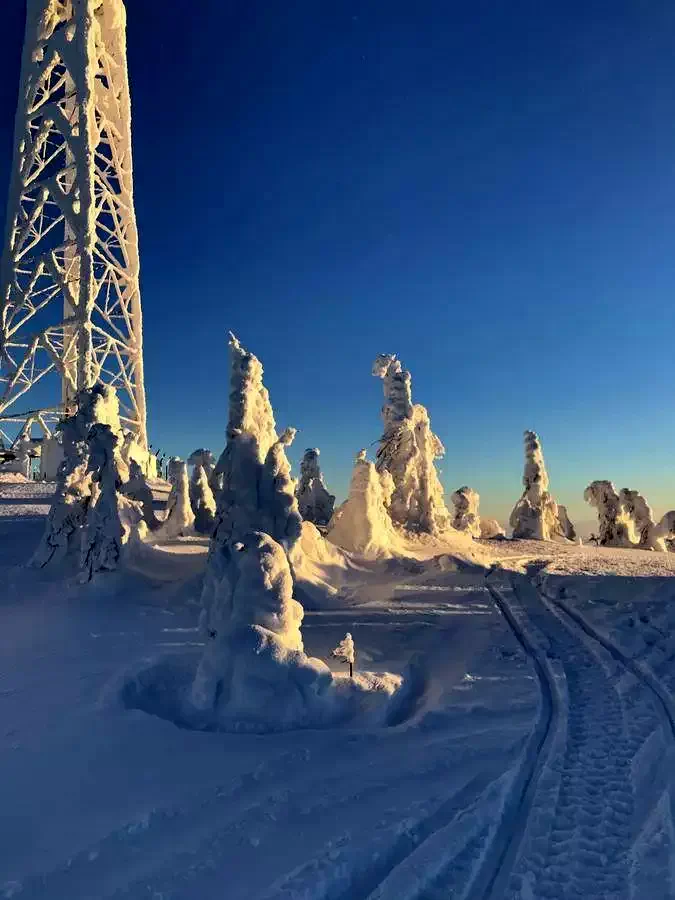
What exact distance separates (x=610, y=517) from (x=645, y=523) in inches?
69.8

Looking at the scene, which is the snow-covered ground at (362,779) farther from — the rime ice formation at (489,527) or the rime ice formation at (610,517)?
the rime ice formation at (489,527)

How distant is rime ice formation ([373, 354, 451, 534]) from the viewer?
90.0ft

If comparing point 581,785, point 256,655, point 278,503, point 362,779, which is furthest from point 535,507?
point 362,779

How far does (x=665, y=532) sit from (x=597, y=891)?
32.3m

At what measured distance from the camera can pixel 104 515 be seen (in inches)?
555

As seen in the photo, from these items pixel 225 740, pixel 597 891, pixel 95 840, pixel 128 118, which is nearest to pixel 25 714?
pixel 225 740

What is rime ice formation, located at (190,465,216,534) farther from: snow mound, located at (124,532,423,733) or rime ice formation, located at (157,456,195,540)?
snow mound, located at (124,532,423,733)

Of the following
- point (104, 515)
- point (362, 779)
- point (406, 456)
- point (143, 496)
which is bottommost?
point (362, 779)

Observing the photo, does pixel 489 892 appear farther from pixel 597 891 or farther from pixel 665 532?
pixel 665 532

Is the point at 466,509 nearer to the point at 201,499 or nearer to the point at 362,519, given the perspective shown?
the point at 362,519

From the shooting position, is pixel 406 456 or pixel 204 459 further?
pixel 406 456

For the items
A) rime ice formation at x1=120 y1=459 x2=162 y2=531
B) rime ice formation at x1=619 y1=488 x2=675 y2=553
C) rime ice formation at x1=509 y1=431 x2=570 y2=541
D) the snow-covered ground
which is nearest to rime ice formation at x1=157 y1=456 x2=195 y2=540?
rime ice formation at x1=120 y1=459 x2=162 y2=531

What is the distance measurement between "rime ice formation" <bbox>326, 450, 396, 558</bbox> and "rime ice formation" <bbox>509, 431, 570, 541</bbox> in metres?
14.6

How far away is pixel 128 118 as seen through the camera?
31.7m
